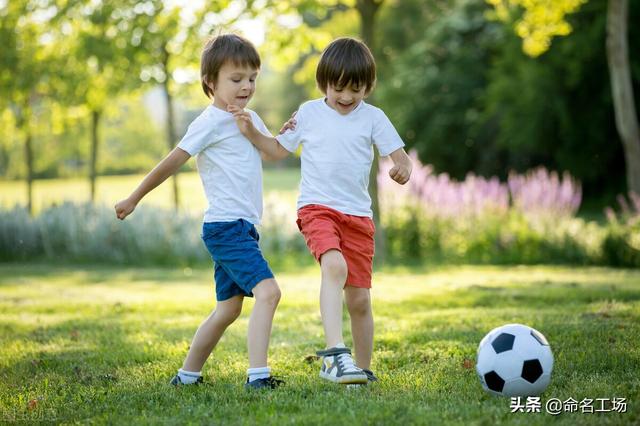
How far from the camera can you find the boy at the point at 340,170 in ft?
13.5

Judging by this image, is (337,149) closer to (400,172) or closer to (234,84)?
(400,172)

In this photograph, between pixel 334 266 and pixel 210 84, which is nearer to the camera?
pixel 334 266

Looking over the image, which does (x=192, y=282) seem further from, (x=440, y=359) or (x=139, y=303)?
(x=440, y=359)

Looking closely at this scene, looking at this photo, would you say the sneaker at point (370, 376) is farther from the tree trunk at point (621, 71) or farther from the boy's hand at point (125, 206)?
the tree trunk at point (621, 71)

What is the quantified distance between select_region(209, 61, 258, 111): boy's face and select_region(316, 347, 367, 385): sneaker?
1369 mm

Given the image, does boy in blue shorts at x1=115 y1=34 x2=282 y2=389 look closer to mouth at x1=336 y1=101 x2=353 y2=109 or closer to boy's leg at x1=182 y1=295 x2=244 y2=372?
boy's leg at x1=182 y1=295 x2=244 y2=372

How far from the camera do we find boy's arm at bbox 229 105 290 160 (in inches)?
163

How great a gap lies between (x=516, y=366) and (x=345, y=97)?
1.60m

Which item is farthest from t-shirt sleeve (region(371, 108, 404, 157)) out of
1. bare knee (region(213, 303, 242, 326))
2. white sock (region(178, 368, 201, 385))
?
white sock (region(178, 368, 201, 385))

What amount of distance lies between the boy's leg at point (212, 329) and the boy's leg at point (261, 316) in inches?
8.2

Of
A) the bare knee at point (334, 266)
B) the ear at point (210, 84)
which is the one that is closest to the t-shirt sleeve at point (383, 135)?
the bare knee at point (334, 266)

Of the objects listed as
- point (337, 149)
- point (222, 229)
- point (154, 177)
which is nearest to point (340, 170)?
point (337, 149)

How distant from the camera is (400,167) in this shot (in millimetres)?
4340

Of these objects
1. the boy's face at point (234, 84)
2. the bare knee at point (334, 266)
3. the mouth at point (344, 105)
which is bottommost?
the bare knee at point (334, 266)
